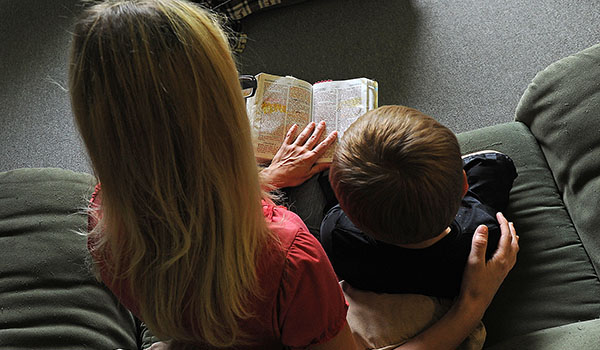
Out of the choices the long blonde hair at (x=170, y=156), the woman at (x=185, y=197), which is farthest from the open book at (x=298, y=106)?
the long blonde hair at (x=170, y=156)

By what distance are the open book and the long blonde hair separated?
562 mm

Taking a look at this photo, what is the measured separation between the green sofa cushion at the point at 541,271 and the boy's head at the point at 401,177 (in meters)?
0.33

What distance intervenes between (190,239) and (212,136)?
0.45 feet

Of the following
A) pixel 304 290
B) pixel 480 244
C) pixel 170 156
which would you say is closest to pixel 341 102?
pixel 480 244

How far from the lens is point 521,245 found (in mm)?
1069

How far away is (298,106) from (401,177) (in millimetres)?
569

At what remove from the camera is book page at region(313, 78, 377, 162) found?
1.26 meters

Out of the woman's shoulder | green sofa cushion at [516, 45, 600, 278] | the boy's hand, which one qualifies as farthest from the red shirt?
green sofa cushion at [516, 45, 600, 278]

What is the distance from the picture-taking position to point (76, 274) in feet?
3.47

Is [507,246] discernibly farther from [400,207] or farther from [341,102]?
[341,102]

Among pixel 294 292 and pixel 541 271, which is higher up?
pixel 294 292

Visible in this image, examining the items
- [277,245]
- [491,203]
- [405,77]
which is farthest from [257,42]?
[277,245]

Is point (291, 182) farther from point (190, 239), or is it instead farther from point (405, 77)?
point (405, 77)

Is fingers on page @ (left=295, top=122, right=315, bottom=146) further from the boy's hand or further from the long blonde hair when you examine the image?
the long blonde hair
